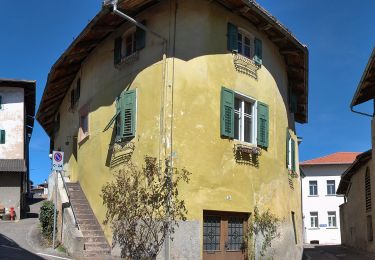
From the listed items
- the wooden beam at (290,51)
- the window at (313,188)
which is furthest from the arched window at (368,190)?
the window at (313,188)

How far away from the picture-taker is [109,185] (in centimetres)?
1630

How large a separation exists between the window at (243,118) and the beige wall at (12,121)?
18.0 metres

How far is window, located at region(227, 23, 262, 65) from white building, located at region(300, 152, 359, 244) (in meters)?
41.2

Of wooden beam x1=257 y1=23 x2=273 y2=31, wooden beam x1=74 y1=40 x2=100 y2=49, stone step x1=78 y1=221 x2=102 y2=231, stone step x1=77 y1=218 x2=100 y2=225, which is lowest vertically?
stone step x1=78 y1=221 x2=102 y2=231

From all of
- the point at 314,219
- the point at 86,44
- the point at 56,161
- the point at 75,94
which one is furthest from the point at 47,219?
the point at 314,219

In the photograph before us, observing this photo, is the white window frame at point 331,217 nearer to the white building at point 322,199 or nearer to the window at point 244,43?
the white building at point 322,199

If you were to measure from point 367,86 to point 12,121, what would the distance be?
19643 millimetres

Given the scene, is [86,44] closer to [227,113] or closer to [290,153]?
[227,113]

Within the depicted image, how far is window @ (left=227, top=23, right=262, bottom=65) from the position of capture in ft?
52.9

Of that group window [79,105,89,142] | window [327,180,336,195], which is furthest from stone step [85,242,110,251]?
window [327,180,336,195]

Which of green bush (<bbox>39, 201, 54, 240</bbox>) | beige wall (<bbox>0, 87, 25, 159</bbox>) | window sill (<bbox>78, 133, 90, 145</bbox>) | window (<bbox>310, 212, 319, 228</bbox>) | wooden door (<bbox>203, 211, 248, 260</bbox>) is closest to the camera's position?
wooden door (<bbox>203, 211, 248, 260</bbox>)

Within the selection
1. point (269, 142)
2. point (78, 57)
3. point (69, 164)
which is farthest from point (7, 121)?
point (269, 142)

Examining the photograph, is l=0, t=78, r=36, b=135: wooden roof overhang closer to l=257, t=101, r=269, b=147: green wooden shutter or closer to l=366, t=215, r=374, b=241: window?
l=257, t=101, r=269, b=147: green wooden shutter

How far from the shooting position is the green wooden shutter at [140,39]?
51.8 ft
